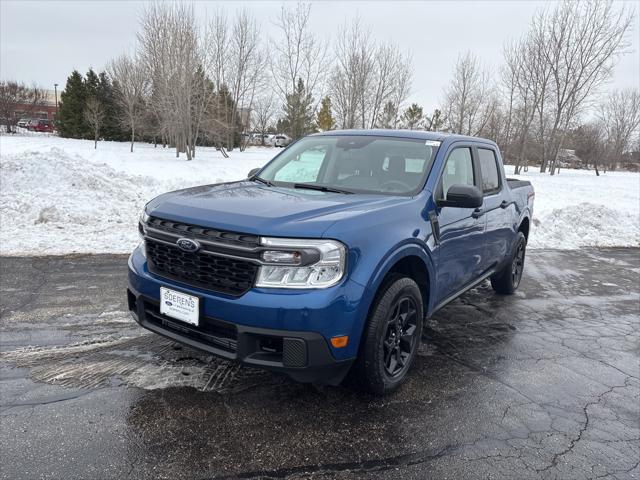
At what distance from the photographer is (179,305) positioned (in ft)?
9.28

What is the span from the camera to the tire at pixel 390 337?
2.89 m

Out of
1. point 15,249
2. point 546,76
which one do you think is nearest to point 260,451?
point 15,249

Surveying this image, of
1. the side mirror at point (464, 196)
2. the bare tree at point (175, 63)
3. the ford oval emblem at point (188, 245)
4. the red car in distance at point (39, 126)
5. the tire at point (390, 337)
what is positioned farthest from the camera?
the red car in distance at point (39, 126)

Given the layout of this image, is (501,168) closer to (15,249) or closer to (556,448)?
(556,448)

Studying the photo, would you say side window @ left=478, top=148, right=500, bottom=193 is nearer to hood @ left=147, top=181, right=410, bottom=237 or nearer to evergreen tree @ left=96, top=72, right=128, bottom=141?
hood @ left=147, top=181, right=410, bottom=237

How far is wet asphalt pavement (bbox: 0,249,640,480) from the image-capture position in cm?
253

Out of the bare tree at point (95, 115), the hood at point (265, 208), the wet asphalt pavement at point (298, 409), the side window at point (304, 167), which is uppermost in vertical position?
the bare tree at point (95, 115)

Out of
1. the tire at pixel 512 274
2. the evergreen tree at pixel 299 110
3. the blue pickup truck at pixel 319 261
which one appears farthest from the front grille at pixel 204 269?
the evergreen tree at pixel 299 110

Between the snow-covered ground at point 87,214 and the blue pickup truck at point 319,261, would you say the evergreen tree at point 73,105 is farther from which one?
the blue pickup truck at point 319,261

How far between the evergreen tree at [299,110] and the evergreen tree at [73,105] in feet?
69.0

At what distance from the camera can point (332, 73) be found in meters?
32.9

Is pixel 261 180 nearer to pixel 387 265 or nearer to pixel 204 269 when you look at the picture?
pixel 204 269

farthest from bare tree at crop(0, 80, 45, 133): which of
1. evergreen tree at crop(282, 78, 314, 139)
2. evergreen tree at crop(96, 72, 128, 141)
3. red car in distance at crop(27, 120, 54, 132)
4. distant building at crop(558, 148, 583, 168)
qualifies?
distant building at crop(558, 148, 583, 168)

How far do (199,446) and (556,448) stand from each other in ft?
6.93
